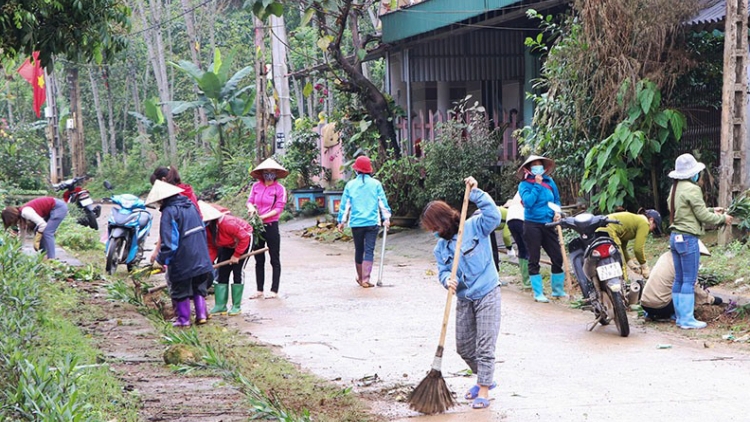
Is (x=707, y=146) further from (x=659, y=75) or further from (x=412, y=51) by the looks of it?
(x=412, y=51)

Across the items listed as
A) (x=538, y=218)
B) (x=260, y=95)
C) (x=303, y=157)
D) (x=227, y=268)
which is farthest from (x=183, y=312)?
(x=260, y=95)

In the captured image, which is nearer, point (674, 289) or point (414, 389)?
point (414, 389)

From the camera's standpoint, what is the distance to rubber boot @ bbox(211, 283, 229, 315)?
36.0ft

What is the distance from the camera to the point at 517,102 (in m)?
22.3

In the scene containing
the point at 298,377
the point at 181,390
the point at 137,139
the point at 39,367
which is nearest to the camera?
the point at 39,367

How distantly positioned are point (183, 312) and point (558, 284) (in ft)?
14.4

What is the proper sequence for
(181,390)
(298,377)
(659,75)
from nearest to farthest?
(181,390) → (298,377) → (659,75)

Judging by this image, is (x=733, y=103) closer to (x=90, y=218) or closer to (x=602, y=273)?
(x=602, y=273)

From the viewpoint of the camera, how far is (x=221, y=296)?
1101 cm

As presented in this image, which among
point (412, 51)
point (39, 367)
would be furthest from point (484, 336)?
point (412, 51)

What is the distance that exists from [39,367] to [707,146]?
452 inches

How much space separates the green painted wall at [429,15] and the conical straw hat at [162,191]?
8685 millimetres

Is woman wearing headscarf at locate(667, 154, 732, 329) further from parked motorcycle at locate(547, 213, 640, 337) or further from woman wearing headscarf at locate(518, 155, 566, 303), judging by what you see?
woman wearing headscarf at locate(518, 155, 566, 303)

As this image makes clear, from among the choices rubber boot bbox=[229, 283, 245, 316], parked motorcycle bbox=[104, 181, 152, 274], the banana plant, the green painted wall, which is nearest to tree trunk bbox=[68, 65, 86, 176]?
the banana plant
